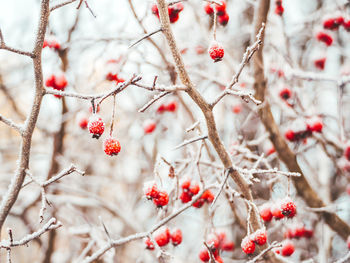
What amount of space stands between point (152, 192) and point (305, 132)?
1.55 metres

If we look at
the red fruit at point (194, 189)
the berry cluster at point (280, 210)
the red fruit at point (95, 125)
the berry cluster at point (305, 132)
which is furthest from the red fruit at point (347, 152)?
the red fruit at point (95, 125)

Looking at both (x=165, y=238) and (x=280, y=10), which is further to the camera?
(x=280, y=10)

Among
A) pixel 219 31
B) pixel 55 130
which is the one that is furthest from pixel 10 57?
pixel 219 31

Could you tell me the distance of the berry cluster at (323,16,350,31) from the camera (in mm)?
3543

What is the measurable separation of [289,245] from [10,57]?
28.7 feet

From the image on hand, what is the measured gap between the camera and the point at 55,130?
17.0ft

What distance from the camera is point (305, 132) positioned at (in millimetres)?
3254

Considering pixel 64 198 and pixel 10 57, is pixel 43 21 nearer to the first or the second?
pixel 64 198

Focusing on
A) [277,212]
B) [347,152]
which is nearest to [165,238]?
[277,212]

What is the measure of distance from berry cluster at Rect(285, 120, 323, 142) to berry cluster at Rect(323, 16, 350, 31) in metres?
1.03

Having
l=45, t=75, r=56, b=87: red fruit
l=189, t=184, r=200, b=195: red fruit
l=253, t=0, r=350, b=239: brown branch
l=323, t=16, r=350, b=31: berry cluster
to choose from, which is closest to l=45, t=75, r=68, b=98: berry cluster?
l=45, t=75, r=56, b=87: red fruit

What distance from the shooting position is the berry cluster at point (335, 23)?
3.54m

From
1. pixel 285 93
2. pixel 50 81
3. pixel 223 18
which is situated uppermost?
pixel 223 18

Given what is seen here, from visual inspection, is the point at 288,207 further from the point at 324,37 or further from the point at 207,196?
the point at 324,37
